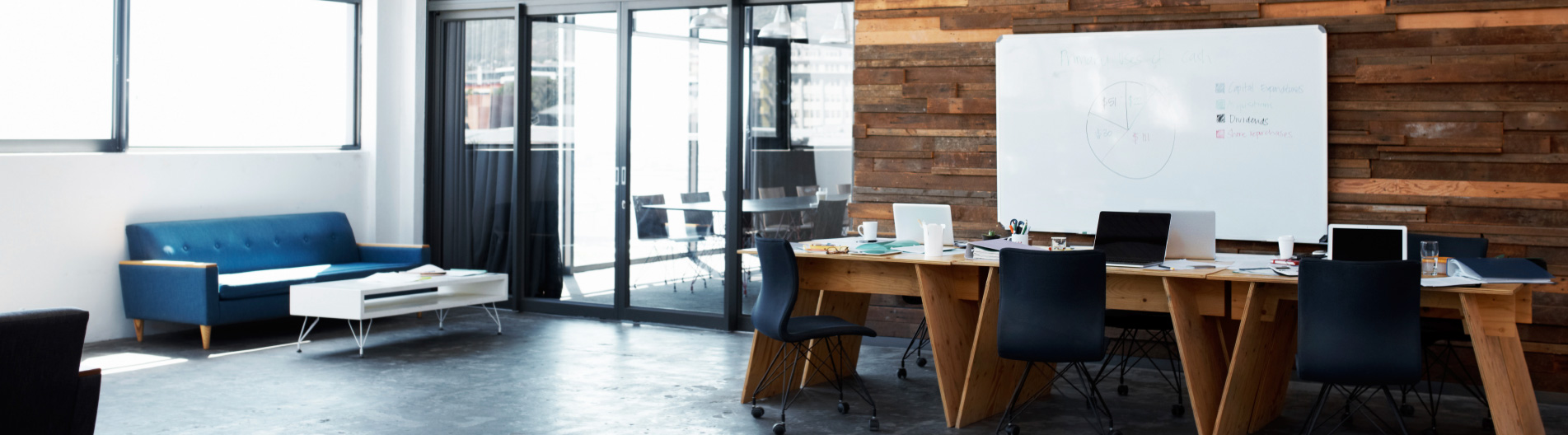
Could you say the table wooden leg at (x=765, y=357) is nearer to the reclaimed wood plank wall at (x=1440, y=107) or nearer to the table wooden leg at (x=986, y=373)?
the table wooden leg at (x=986, y=373)

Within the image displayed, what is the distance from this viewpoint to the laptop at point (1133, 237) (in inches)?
191

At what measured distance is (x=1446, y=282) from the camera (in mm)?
4180

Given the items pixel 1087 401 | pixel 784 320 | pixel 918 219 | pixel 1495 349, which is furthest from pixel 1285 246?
pixel 784 320

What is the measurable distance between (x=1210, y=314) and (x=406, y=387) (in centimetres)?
361

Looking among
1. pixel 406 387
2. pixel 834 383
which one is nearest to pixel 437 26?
pixel 406 387

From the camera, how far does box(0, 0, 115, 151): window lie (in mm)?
6547

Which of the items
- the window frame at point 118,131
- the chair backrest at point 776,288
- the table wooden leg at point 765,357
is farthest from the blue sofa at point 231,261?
Result: the chair backrest at point 776,288

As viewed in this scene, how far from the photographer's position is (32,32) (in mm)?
6602

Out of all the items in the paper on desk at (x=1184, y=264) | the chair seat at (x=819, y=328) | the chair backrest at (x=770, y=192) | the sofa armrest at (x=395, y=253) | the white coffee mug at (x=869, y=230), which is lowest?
the chair seat at (x=819, y=328)

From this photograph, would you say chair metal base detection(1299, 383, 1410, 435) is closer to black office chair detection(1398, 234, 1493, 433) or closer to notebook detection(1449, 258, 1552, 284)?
black office chair detection(1398, 234, 1493, 433)

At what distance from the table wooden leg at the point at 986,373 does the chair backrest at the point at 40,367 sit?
3088 mm

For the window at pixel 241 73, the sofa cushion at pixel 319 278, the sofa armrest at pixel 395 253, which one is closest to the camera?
the sofa cushion at pixel 319 278

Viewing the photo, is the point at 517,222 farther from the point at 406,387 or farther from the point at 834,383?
the point at 834,383

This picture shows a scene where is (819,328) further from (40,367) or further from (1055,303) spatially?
(40,367)
